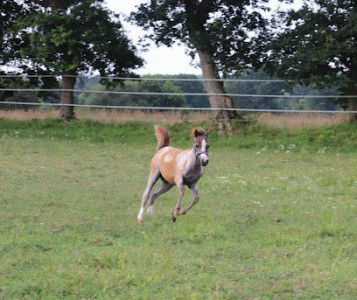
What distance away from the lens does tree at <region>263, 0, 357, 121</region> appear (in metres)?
19.1

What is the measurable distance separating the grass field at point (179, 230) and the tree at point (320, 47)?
3161 millimetres

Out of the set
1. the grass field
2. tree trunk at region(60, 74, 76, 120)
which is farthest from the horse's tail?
tree trunk at region(60, 74, 76, 120)

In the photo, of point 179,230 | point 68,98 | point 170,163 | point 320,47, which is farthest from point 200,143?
point 68,98

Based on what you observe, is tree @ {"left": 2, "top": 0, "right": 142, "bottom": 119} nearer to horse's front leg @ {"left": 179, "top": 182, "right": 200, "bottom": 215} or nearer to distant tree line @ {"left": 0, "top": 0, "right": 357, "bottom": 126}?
distant tree line @ {"left": 0, "top": 0, "right": 357, "bottom": 126}

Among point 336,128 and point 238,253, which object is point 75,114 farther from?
point 238,253

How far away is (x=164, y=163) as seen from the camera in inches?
373

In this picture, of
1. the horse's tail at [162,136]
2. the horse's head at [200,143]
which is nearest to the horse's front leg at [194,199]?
the horse's head at [200,143]

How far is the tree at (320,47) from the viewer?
19.1 metres

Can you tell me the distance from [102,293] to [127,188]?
6.35 m

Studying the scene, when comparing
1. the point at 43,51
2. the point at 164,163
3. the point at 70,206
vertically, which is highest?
the point at 43,51

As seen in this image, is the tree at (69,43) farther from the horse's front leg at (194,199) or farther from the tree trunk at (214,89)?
the horse's front leg at (194,199)

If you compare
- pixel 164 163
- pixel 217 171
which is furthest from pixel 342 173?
pixel 164 163

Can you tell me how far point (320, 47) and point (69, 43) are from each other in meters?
7.35

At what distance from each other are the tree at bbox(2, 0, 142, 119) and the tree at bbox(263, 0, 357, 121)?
16.0ft
